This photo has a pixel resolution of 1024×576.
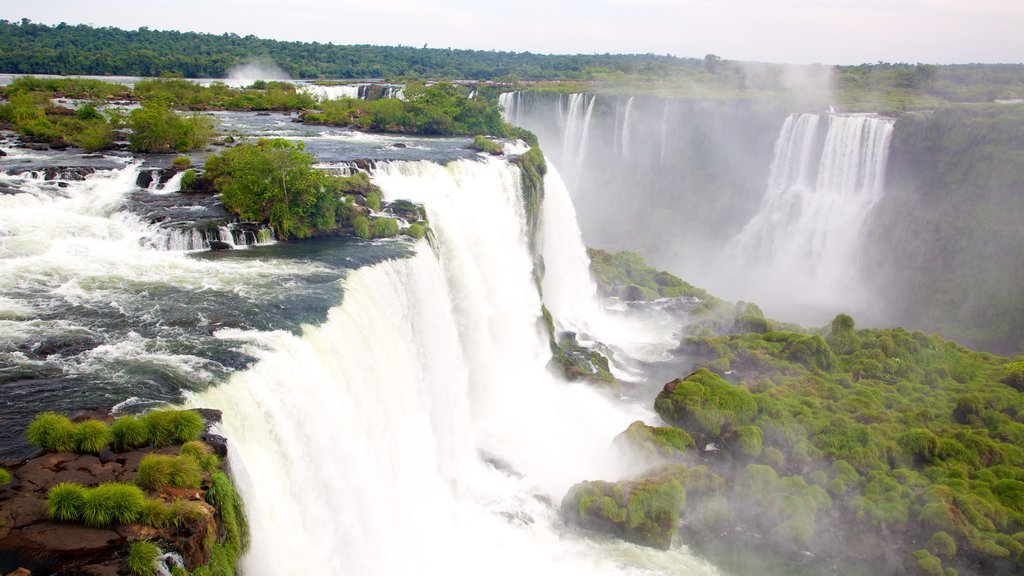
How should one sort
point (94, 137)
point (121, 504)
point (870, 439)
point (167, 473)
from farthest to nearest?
1. point (94, 137)
2. point (870, 439)
3. point (167, 473)
4. point (121, 504)

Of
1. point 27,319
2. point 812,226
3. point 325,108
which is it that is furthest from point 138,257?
point 812,226

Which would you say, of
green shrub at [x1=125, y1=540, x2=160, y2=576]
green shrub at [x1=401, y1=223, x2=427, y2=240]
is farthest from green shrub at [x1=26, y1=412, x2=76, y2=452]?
green shrub at [x1=401, y1=223, x2=427, y2=240]

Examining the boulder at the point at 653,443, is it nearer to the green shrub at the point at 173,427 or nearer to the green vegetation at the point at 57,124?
the green shrub at the point at 173,427

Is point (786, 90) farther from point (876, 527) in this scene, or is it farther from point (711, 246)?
point (876, 527)

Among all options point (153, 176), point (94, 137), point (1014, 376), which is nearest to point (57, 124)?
point (94, 137)

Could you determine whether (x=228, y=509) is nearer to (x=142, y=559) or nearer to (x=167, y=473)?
(x=167, y=473)
